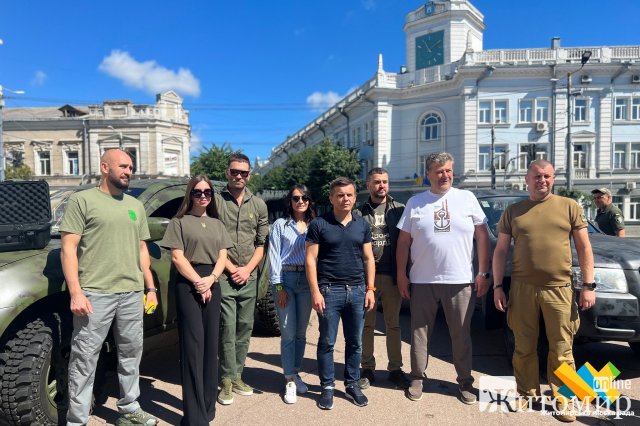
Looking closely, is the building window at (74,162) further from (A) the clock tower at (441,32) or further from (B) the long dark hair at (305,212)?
(B) the long dark hair at (305,212)

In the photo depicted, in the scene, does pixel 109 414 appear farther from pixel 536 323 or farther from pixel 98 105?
pixel 98 105

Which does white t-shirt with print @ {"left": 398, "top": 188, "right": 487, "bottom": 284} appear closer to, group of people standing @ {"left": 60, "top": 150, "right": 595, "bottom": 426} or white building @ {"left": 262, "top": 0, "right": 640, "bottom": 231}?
group of people standing @ {"left": 60, "top": 150, "right": 595, "bottom": 426}

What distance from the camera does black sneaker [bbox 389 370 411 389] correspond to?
386 centimetres

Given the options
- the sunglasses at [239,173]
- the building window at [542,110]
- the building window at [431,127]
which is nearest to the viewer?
the sunglasses at [239,173]

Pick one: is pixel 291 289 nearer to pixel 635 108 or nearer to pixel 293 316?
pixel 293 316

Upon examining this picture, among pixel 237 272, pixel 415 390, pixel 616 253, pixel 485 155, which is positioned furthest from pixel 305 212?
pixel 485 155

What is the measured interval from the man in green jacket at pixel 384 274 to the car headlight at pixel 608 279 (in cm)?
149

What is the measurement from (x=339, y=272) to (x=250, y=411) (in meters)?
1.30

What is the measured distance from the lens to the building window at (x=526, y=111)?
33156 mm

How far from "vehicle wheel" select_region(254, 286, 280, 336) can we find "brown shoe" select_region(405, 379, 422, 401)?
1816mm

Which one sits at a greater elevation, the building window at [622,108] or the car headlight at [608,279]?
the building window at [622,108]

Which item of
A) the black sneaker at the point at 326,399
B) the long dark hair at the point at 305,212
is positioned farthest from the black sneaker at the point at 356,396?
the long dark hair at the point at 305,212

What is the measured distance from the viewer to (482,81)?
33.2 metres

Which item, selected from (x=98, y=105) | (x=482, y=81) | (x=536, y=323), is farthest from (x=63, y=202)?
(x=98, y=105)
